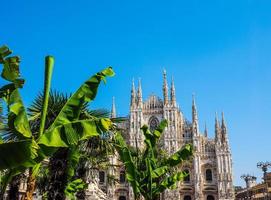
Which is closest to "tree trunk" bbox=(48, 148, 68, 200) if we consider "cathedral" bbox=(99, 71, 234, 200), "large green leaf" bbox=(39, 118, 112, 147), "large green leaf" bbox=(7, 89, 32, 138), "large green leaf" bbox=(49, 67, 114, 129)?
"large green leaf" bbox=(49, 67, 114, 129)

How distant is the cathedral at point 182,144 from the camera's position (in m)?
44.6

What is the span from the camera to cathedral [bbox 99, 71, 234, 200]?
44.6 m

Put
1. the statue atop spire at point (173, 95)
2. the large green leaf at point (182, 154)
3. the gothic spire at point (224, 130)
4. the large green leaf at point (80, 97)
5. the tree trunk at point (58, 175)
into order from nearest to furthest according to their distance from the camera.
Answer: the large green leaf at point (80, 97) → the tree trunk at point (58, 175) → the large green leaf at point (182, 154) → the gothic spire at point (224, 130) → the statue atop spire at point (173, 95)

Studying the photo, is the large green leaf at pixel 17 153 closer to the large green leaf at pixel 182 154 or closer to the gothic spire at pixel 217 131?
the large green leaf at pixel 182 154

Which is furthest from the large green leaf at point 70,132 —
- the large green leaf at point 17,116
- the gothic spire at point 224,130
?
the gothic spire at point 224,130

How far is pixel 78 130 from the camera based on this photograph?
23.4 ft

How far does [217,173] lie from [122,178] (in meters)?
13.3

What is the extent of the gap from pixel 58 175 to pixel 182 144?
126 feet

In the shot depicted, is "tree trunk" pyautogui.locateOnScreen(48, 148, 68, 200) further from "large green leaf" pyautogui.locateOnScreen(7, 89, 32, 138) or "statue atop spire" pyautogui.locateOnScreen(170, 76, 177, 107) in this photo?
"statue atop spire" pyautogui.locateOnScreen(170, 76, 177, 107)

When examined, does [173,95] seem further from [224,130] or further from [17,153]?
[17,153]

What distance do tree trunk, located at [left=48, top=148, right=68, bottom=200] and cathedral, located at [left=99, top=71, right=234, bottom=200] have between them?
103 ft

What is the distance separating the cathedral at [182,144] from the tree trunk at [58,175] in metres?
31.3

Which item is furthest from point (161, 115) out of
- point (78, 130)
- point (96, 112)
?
point (78, 130)

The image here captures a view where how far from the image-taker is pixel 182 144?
4772 cm
